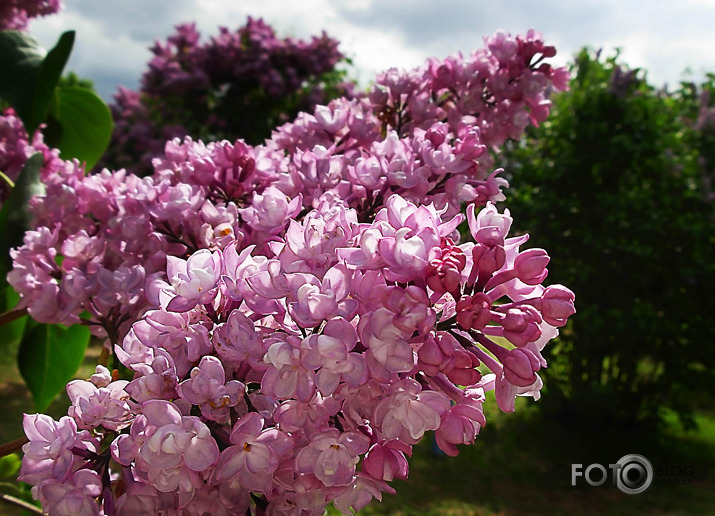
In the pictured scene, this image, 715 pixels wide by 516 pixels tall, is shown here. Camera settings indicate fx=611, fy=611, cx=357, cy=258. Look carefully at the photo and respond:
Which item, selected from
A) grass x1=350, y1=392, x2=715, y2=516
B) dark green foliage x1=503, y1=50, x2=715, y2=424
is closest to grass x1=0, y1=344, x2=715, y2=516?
grass x1=350, y1=392, x2=715, y2=516

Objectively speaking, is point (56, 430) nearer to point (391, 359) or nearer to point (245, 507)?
point (245, 507)

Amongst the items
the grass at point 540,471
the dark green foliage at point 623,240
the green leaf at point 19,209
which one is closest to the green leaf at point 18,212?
the green leaf at point 19,209

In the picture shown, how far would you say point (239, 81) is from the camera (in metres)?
5.26

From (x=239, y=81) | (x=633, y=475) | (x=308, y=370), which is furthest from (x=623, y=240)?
(x=308, y=370)

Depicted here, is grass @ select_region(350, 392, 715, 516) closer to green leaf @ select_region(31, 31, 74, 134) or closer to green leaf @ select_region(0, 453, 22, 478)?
green leaf @ select_region(0, 453, 22, 478)

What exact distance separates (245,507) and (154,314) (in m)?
0.17

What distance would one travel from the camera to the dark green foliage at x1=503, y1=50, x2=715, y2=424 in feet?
13.0

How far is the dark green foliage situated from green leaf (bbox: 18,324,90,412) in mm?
3121

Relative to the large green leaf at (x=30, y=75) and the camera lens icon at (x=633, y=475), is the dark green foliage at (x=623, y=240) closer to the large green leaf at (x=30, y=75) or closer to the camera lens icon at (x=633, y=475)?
the camera lens icon at (x=633, y=475)

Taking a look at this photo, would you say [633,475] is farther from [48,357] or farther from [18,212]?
[18,212]

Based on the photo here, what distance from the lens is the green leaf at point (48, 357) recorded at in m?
1.18

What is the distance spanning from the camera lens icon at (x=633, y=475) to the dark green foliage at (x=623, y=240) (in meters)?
0.38

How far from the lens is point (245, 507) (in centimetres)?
50

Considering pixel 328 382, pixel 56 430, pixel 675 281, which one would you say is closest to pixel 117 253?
pixel 56 430
